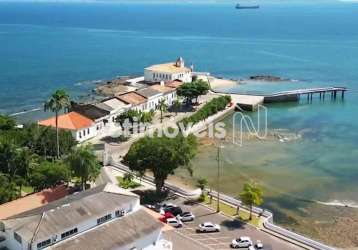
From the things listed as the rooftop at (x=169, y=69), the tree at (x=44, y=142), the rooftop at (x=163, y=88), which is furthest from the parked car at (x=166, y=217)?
the rooftop at (x=169, y=69)

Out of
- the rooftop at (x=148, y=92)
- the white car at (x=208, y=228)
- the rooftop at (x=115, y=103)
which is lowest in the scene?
the white car at (x=208, y=228)

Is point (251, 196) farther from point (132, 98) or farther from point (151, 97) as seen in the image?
point (151, 97)

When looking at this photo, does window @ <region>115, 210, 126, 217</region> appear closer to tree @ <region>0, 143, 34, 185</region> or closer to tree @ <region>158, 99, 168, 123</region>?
tree @ <region>0, 143, 34, 185</region>

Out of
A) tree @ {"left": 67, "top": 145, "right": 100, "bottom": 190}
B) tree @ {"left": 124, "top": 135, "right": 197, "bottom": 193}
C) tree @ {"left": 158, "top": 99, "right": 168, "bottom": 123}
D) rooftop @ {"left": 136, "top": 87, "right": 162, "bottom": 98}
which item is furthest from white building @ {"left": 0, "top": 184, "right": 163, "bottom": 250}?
rooftop @ {"left": 136, "top": 87, "right": 162, "bottom": 98}

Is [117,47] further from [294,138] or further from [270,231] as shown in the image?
[270,231]

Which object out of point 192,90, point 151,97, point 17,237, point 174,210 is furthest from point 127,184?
point 192,90

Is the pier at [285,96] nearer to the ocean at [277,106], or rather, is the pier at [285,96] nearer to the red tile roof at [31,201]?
the ocean at [277,106]
